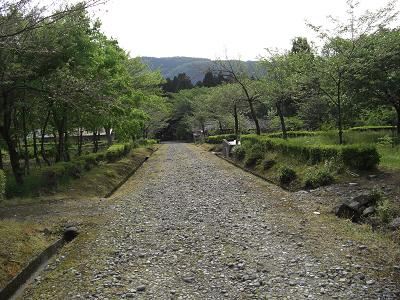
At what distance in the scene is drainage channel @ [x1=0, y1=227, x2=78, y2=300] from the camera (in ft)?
17.4

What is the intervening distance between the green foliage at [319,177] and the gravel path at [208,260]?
66.2 inches

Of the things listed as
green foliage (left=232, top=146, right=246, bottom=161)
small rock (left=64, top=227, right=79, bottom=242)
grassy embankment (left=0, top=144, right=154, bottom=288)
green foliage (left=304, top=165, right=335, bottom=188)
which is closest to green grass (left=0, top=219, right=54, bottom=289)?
grassy embankment (left=0, top=144, right=154, bottom=288)

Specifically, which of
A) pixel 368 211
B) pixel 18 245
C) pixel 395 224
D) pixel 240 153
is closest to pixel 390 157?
pixel 368 211

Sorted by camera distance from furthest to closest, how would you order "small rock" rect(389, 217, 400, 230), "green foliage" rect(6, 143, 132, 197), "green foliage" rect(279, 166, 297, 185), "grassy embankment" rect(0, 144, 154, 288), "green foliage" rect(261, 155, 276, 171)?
"green foliage" rect(261, 155, 276, 171)
"green foliage" rect(6, 143, 132, 197)
"green foliage" rect(279, 166, 297, 185)
"small rock" rect(389, 217, 400, 230)
"grassy embankment" rect(0, 144, 154, 288)

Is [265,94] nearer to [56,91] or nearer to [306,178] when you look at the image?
[306,178]

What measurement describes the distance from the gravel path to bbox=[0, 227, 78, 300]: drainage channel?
0.52ft

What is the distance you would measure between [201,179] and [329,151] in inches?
212

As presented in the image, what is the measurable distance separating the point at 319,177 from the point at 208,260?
629 centimetres

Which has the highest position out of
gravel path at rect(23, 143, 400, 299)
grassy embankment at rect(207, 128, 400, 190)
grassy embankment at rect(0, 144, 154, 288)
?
grassy embankment at rect(207, 128, 400, 190)

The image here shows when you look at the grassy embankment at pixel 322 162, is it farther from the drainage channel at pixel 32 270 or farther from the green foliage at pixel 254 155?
the drainage channel at pixel 32 270

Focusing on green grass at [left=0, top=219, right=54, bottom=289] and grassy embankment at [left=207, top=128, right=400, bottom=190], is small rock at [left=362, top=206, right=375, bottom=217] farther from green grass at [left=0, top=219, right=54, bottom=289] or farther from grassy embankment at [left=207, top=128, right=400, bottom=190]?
green grass at [left=0, top=219, right=54, bottom=289]

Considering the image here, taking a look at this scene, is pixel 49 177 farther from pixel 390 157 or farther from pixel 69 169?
pixel 390 157

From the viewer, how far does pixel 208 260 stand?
6.25 meters

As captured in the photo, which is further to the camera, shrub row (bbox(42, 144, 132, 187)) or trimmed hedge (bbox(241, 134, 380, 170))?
shrub row (bbox(42, 144, 132, 187))
